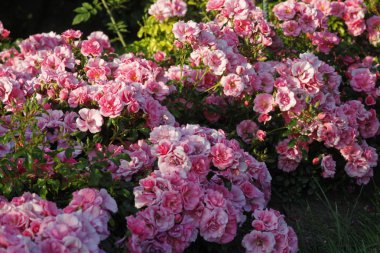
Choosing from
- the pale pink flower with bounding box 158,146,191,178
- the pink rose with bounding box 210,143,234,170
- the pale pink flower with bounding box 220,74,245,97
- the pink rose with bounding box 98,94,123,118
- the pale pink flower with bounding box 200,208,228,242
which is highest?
the pink rose with bounding box 98,94,123,118

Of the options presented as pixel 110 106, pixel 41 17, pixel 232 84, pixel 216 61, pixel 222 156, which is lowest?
pixel 41 17

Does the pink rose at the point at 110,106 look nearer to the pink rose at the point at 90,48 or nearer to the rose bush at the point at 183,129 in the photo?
the rose bush at the point at 183,129

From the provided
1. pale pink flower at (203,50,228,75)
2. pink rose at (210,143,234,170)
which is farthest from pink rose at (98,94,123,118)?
pale pink flower at (203,50,228,75)

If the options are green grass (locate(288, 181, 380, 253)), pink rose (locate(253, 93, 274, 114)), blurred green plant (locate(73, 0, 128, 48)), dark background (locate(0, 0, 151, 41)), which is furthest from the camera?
dark background (locate(0, 0, 151, 41))

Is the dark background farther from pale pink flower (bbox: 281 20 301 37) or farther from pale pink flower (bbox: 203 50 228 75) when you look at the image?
pale pink flower (bbox: 203 50 228 75)

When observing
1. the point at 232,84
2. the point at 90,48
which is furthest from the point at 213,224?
the point at 90,48

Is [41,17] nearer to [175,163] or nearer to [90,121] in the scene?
[90,121]

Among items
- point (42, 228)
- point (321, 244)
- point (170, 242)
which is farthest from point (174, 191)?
point (321, 244)

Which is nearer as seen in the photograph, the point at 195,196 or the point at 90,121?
the point at 195,196

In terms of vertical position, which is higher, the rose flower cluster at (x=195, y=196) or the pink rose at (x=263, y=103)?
the rose flower cluster at (x=195, y=196)

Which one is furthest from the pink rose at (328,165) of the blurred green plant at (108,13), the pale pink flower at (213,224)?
the blurred green plant at (108,13)

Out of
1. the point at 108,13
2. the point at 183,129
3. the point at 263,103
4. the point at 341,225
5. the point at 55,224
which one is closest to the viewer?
the point at 55,224

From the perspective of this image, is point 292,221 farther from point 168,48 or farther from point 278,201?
point 168,48

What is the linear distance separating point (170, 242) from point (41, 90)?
1.26 m
